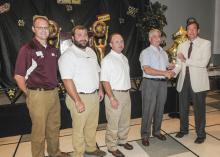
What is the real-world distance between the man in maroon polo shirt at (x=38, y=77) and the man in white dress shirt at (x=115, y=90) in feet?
2.07

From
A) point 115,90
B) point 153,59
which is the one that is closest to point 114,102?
point 115,90

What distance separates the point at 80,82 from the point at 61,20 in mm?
2686

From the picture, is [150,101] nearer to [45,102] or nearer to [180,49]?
[180,49]

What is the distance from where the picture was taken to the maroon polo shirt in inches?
95.8

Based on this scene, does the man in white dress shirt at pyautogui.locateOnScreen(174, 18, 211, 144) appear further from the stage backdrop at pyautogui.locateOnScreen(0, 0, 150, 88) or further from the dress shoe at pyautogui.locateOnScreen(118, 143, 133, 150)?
the stage backdrop at pyautogui.locateOnScreen(0, 0, 150, 88)

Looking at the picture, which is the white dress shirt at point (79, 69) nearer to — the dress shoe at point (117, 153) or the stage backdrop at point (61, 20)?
the dress shoe at point (117, 153)

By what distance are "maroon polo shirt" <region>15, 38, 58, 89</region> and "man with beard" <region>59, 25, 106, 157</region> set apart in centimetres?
15

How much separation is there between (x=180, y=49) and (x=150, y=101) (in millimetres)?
917

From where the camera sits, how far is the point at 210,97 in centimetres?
584

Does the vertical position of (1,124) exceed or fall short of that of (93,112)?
it falls short

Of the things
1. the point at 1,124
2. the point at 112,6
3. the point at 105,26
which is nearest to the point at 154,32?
the point at 105,26

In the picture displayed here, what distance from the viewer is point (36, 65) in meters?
2.49

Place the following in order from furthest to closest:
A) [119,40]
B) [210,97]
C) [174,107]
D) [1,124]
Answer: [210,97], [174,107], [1,124], [119,40]

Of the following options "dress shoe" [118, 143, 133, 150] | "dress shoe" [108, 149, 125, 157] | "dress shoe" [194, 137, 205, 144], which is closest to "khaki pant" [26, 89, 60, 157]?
"dress shoe" [108, 149, 125, 157]
